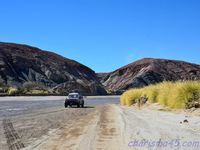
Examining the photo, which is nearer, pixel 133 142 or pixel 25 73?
pixel 133 142

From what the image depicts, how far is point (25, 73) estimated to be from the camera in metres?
141

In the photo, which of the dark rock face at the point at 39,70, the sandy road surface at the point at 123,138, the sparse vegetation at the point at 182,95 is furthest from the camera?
the dark rock face at the point at 39,70

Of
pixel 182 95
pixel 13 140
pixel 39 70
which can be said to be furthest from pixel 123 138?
pixel 39 70

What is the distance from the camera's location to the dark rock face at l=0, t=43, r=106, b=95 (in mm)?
134625

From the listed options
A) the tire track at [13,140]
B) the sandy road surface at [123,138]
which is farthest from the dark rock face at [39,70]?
the sandy road surface at [123,138]

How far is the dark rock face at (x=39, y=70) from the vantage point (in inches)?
5300

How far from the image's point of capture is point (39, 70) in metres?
146

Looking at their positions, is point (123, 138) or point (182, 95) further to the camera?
point (182, 95)

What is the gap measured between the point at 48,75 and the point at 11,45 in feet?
94.4

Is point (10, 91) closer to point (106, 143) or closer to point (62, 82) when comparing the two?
point (62, 82)

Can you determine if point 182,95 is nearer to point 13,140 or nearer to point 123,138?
point 123,138

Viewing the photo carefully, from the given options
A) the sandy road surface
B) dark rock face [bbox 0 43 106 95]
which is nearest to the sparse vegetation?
the sandy road surface

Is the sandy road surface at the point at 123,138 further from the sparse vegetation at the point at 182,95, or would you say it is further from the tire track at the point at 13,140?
the sparse vegetation at the point at 182,95

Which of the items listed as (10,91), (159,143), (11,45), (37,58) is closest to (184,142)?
(159,143)
